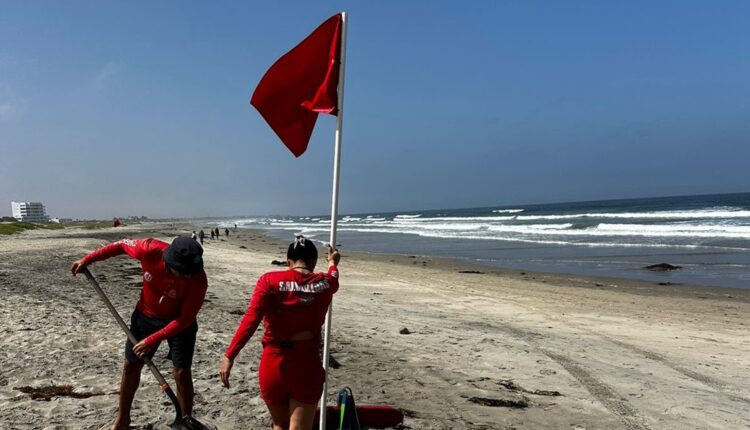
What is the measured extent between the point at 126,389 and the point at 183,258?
1.38 metres

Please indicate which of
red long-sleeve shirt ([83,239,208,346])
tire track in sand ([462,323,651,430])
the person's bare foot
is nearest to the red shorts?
red long-sleeve shirt ([83,239,208,346])

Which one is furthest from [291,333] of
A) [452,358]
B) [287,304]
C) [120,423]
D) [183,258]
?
[452,358]

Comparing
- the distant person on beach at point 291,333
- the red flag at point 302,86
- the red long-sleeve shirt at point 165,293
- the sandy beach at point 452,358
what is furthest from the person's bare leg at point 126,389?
the red flag at point 302,86

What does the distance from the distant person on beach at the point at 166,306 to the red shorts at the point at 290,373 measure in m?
1.13

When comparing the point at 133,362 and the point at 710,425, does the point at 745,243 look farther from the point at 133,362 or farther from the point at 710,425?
the point at 133,362

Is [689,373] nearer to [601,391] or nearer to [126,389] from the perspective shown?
[601,391]

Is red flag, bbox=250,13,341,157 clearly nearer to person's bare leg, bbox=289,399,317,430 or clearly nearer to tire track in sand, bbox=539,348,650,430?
person's bare leg, bbox=289,399,317,430

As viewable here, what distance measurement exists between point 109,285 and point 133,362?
29.4 ft

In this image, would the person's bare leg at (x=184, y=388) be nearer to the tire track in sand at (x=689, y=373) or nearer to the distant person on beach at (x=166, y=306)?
the distant person on beach at (x=166, y=306)

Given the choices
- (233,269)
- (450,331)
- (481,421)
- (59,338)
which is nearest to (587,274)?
(450,331)

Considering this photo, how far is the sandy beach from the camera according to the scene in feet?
16.7

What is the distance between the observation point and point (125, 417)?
172 inches

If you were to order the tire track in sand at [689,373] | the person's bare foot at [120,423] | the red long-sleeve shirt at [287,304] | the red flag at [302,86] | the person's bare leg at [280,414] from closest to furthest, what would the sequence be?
the red long-sleeve shirt at [287,304] → the person's bare leg at [280,414] → the red flag at [302,86] → the person's bare foot at [120,423] → the tire track in sand at [689,373]

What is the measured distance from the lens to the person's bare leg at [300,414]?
3.21 metres
